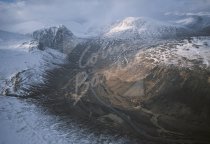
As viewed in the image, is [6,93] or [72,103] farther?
[6,93]

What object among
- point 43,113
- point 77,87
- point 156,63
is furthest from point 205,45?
point 43,113

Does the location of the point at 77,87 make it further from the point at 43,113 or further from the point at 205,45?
the point at 205,45

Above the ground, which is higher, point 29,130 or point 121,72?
point 121,72

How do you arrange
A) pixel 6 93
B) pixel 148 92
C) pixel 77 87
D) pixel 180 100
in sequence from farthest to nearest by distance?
pixel 77 87 < pixel 6 93 < pixel 148 92 < pixel 180 100

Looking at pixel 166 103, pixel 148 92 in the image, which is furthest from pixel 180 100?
pixel 148 92

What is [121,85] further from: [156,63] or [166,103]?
[166,103]

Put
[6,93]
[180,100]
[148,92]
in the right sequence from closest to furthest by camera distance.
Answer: [180,100] < [148,92] < [6,93]

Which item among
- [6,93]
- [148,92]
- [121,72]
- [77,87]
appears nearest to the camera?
[148,92]

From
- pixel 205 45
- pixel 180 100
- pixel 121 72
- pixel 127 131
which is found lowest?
pixel 127 131

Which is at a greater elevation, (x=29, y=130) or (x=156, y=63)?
(x=156, y=63)
